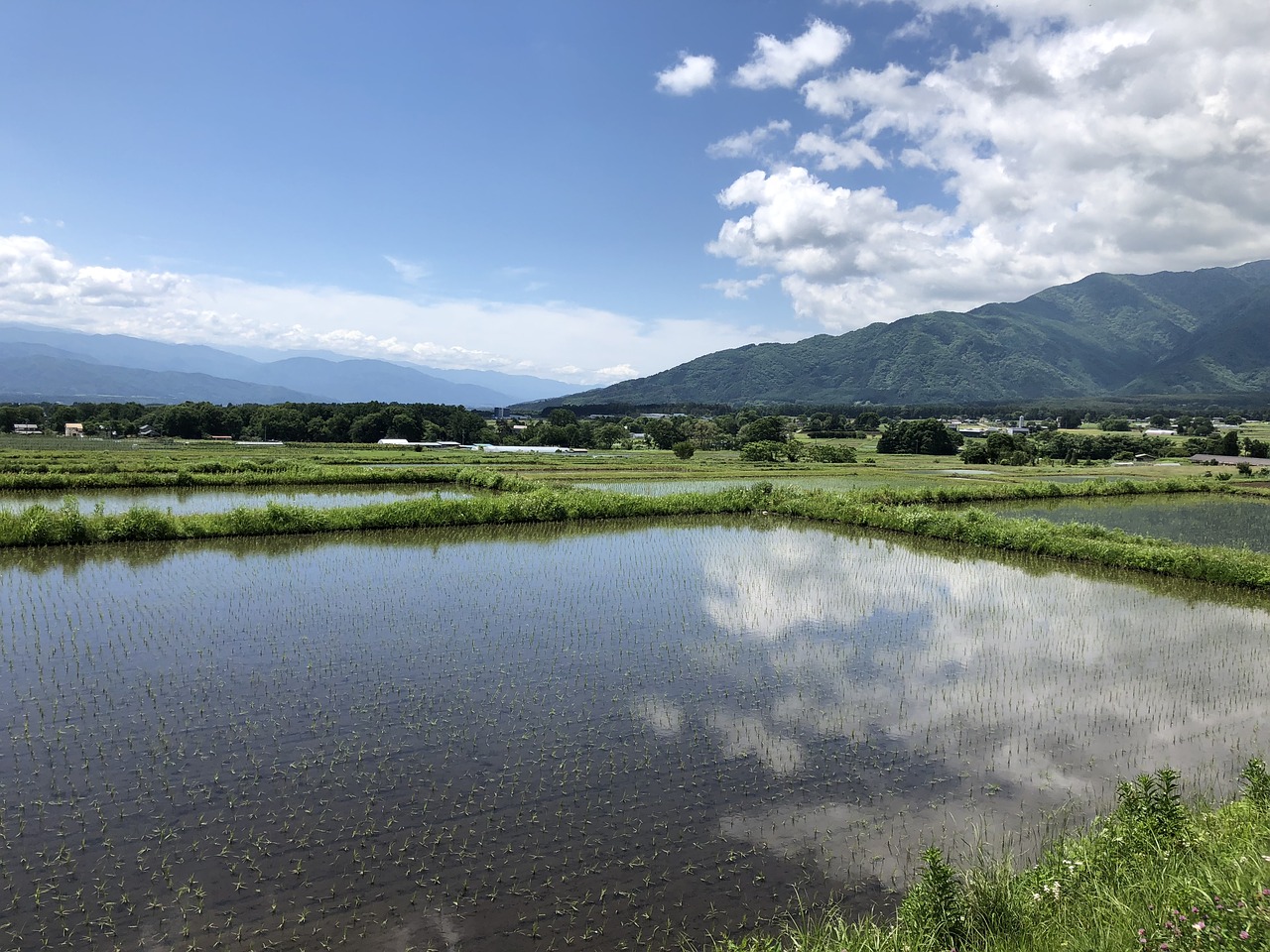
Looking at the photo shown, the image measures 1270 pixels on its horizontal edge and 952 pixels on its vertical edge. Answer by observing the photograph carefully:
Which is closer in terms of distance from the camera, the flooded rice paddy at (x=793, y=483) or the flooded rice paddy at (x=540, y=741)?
the flooded rice paddy at (x=540, y=741)

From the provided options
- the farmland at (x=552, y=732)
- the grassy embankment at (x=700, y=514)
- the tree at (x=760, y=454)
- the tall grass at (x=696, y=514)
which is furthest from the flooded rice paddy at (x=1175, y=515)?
the tree at (x=760, y=454)

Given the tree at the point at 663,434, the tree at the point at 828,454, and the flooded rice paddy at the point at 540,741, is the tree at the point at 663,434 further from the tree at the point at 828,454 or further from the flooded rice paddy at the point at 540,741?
the flooded rice paddy at the point at 540,741

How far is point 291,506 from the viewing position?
22.7 m

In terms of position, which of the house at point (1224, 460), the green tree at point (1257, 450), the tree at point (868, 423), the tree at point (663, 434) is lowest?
the house at point (1224, 460)

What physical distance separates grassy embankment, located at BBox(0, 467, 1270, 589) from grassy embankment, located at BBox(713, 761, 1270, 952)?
15567 mm

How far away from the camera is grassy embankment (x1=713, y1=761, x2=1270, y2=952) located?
391cm

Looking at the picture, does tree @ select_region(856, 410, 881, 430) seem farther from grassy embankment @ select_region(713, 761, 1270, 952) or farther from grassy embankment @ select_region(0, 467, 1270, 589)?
grassy embankment @ select_region(713, 761, 1270, 952)

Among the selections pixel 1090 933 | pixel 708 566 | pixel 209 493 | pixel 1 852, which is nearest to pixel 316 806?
pixel 1 852

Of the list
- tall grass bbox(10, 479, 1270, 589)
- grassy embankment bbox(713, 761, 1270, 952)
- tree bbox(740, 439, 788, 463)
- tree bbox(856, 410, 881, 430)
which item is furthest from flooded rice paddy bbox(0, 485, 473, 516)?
tree bbox(856, 410, 881, 430)

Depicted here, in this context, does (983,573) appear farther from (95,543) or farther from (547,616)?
(95,543)

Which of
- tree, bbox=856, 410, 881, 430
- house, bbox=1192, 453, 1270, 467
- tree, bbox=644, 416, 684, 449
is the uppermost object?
tree, bbox=856, 410, 881, 430

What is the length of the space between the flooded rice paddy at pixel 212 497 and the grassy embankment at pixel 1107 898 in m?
23.5

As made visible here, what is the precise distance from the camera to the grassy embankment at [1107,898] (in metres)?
3.91

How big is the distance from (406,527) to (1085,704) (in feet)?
62.2
